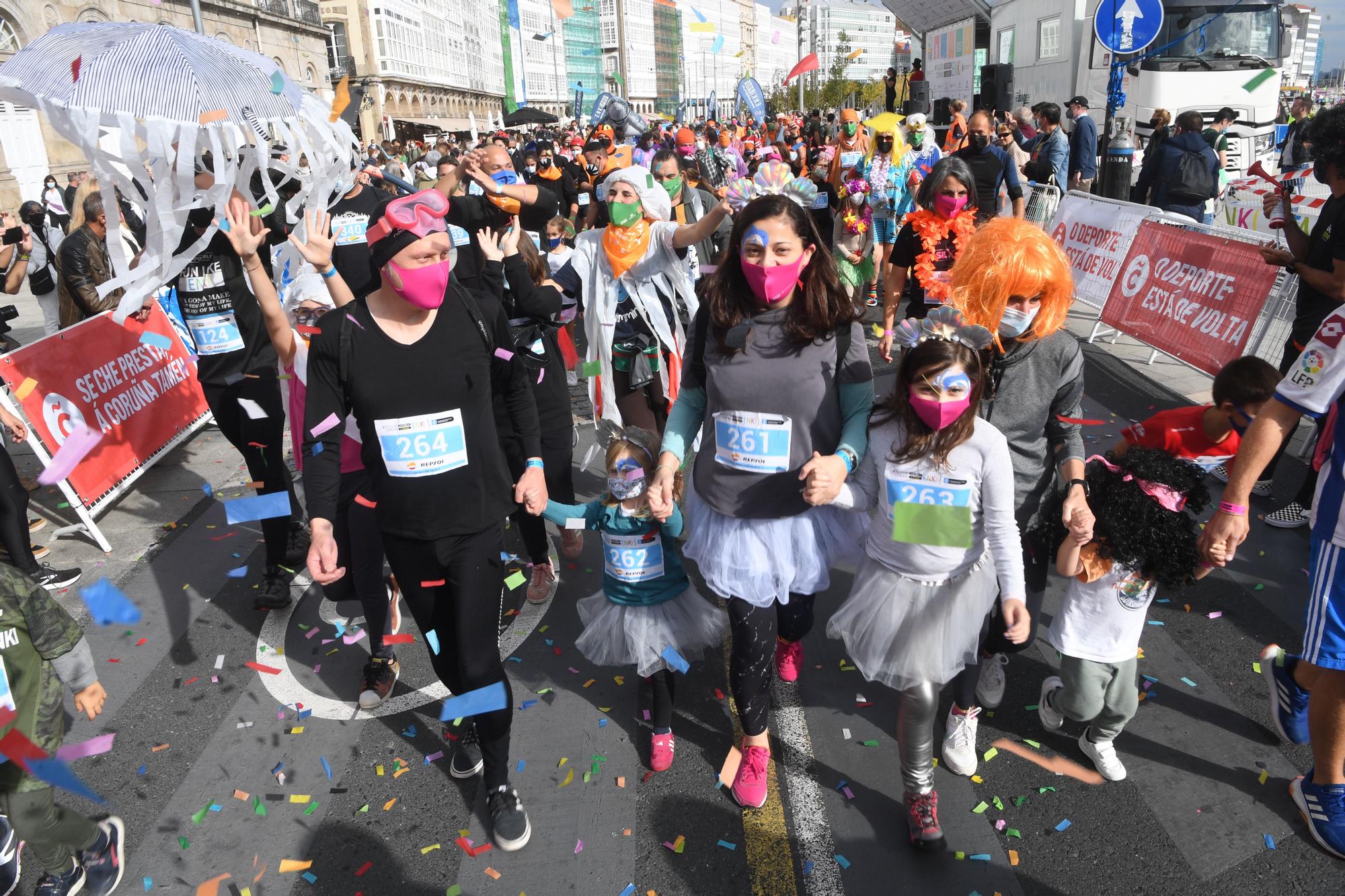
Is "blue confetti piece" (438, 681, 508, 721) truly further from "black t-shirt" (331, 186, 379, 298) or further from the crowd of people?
"black t-shirt" (331, 186, 379, 298)

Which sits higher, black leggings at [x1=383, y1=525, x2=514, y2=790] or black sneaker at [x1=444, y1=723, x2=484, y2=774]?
black leggings at [x1=383, y1=525, x2=514, y2=790]

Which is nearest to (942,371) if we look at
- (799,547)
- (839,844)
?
(799,547)

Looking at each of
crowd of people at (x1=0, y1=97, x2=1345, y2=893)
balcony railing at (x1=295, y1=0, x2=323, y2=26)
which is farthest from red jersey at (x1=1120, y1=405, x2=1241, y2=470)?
balcony railing at (x1=295, y1=0, x2=323, y2=26)

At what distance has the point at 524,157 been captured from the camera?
47.9ft

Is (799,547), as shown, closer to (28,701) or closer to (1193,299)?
(28,701)

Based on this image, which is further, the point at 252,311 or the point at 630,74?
the point at 630,74

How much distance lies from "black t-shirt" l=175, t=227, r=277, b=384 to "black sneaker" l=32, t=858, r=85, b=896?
2.41 m

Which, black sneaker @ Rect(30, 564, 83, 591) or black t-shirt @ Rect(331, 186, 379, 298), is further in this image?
black sneaker @ Rect(30, 564, 83, 591)

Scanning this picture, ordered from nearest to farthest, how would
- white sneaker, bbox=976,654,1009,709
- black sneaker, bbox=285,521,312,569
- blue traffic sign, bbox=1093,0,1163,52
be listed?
white sneaker, bbox=976,654,1009,709 → black sneaker, bbox=285,521,312,569 → blue traffic sign, bbox=1093,0,1163,52

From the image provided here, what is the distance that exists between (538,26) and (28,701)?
353 ft

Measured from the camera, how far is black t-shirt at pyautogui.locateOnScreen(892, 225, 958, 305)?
485cm

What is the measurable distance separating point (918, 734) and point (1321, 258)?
3.55 m

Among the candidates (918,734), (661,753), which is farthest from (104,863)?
(918,734)

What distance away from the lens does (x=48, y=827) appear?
8.29 feet
